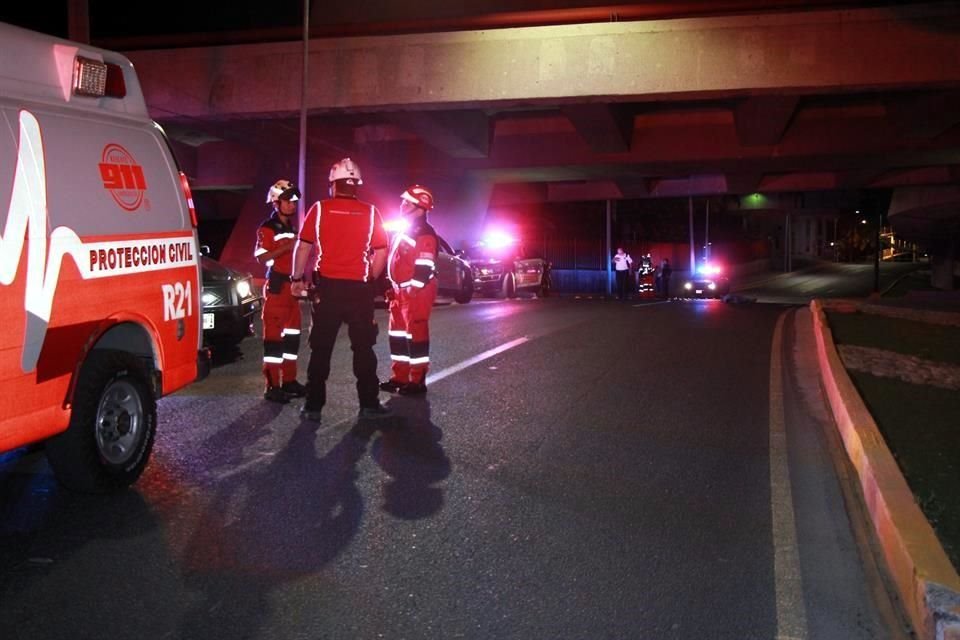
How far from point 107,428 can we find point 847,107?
22124mm

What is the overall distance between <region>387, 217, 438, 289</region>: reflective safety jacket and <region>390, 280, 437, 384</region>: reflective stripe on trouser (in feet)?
0.27

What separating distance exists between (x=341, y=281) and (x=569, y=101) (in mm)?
11808

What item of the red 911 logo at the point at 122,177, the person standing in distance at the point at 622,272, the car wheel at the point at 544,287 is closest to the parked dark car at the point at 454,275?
the car wheel at the point at 544,287

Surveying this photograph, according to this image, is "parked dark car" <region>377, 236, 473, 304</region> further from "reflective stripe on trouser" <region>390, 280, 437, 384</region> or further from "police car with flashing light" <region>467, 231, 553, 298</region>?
"reflective stripe on trouser" <region>390, 280, 437, 384</region>

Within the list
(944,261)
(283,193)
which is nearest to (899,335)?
(283,193)

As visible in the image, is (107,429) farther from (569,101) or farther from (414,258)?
(569,101)

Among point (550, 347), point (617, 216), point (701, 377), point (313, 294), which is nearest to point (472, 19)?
point (550, 347)

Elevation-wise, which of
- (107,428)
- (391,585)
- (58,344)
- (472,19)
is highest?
(472,19)

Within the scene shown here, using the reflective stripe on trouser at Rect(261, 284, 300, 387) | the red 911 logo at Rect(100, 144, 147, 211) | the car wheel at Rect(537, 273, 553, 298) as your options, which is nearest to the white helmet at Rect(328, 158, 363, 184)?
the reflective stripe on trouser at Rect(261, 284, 300, 387)

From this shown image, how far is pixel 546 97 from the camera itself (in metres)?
17.7

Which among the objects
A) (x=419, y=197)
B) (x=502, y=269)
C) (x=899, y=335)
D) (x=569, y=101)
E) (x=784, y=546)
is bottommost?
(x=784, y=546)

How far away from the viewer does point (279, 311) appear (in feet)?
27.3

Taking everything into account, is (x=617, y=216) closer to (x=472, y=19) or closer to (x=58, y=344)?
(x=472, y=19)

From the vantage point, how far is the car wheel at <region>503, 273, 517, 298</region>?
24.4 m
